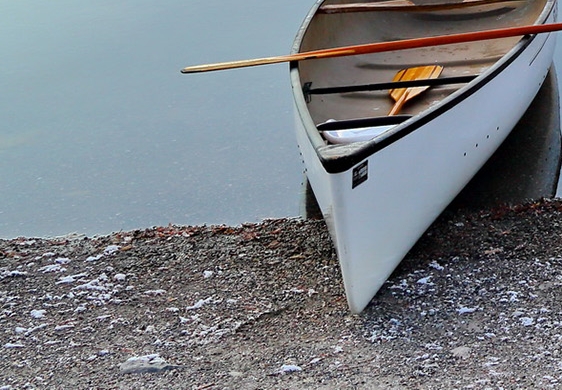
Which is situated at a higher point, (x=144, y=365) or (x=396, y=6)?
(x=396, y=6)

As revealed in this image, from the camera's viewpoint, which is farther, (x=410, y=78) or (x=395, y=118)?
(x=410, y=78)

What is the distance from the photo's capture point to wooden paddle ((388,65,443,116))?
17.8 feet

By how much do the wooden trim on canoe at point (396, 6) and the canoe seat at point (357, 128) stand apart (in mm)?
2184

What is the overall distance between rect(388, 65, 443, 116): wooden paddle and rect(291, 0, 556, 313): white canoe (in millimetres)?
77

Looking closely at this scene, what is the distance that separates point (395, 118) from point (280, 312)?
1.18m

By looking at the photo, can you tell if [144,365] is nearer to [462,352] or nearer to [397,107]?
[462,352]

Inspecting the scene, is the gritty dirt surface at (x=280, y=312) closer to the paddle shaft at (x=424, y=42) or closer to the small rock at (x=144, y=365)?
the small rock at (x=144, y=365)

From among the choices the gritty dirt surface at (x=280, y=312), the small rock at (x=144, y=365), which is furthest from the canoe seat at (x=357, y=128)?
the small rock at (x=144, y=365)

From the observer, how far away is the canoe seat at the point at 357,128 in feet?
14.2

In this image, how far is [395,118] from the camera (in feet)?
14.5

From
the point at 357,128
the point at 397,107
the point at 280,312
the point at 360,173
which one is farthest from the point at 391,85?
the point at 280,312

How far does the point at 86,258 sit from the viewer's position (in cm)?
487

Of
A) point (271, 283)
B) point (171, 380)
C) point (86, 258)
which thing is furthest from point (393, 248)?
point (86, 258)

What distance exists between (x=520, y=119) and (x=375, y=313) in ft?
10.0
